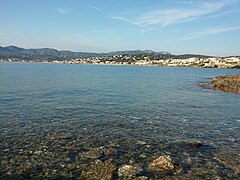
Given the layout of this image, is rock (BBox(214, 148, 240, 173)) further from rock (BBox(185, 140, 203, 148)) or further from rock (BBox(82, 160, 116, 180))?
rock (BBox(82, 160, 116, 180))

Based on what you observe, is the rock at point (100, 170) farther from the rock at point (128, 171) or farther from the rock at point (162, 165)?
the rock at point (162, 165)

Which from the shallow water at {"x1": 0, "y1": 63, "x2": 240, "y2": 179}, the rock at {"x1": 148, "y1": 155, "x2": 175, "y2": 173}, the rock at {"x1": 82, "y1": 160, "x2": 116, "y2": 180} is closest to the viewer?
the rock at {"x1": 82, "y1": 160, "x2": 116, "y2": 180}

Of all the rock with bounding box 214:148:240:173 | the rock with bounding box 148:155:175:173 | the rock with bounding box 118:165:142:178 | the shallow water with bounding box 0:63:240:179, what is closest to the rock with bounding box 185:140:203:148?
the shallow water with bounding box 0:63:240:179

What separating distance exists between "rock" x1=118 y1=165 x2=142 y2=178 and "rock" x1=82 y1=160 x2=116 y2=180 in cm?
47

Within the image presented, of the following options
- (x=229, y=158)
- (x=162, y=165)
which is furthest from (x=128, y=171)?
(x=229, y=158)

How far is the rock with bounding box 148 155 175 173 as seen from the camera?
1351 centimetres

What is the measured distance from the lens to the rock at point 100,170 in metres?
12.7

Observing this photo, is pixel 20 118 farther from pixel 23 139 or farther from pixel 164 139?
pixel 164 139

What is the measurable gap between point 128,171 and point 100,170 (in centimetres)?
158

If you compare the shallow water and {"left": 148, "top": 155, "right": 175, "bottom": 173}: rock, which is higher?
{"left": 148, "top": 155, "right": 175, "bottom": 173}: rock

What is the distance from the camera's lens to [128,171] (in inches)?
523

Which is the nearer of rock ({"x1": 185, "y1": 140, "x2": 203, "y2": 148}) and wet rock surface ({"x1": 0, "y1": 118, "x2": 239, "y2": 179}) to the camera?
wet rock surface ({"x1": 0, "y1": 118, "x2": 239, "y2": 179})

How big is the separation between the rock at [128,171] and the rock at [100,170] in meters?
0.47

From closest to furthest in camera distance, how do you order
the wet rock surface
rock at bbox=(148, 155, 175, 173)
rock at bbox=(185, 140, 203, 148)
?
the wet rock surface
rock at bbox=(148, 155, 175, 173)
rock at bbox=(185, 140, 203, 148)
